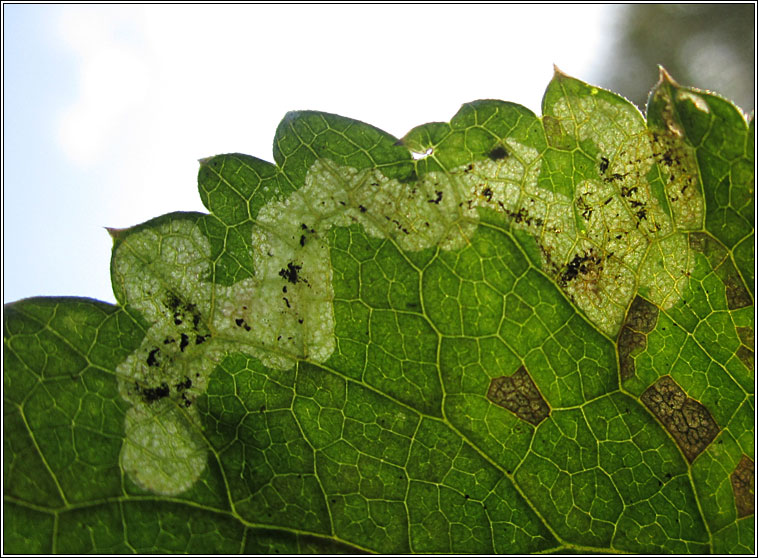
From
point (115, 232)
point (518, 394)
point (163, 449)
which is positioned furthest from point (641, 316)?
point (115, 232)

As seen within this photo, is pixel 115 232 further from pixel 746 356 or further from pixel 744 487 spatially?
pixel 744 487

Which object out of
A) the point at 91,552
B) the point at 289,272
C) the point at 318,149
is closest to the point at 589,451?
the point at 289,272

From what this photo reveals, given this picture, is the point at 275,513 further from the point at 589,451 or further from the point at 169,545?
the point at 589,451

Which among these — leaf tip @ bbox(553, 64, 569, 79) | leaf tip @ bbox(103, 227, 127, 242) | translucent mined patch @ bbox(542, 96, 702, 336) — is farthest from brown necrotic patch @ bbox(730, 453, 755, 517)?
leaf tip @ bbox(103, 227, 127, 242)

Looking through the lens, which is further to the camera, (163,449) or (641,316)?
(641,316)

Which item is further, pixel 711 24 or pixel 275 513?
pixel 711 24
